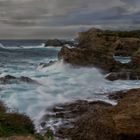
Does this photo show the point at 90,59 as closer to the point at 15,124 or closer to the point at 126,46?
the point at 126,46

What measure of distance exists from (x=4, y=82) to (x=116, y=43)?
4357 cm

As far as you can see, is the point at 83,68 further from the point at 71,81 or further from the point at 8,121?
the point at 8,121

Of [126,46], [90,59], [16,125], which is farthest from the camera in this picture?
[126,46]

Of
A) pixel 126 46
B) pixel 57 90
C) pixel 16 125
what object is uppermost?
pixel 16 125

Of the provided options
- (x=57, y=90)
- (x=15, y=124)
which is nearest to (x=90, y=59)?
(x=57, y=90)

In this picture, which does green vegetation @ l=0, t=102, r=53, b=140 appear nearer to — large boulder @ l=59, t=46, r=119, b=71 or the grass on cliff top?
the grass on cliff top

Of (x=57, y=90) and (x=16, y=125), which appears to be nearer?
(x=16, y=125)

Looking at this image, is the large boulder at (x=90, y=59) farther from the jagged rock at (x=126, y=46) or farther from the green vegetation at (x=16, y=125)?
the green vegetation at (x=16, y=125)

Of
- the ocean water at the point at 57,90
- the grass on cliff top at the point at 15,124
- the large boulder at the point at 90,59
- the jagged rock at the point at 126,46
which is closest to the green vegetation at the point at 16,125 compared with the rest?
the grass on cliff top at the point at 15,124

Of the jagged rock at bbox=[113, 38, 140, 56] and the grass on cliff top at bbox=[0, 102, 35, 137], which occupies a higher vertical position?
the grass on cliff top at bbox=[0, 102, 35, 137]

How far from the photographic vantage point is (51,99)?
23.0m

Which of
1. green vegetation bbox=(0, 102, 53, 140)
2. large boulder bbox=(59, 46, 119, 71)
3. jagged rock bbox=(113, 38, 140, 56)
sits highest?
green vegetation bbox=(0, 102, 53, 140)

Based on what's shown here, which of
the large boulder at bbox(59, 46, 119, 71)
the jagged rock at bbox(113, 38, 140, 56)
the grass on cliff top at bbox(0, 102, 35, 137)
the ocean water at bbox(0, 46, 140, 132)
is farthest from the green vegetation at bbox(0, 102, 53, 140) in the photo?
the jagged rock at bbox(113, 38, 140, 56)

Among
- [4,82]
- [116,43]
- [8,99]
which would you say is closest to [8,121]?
[8,99]
